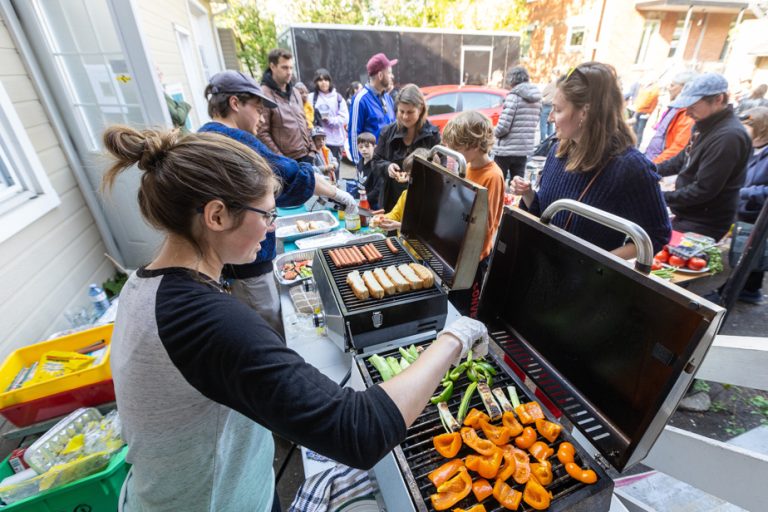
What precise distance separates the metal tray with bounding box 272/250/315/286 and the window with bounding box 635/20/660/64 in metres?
18.8

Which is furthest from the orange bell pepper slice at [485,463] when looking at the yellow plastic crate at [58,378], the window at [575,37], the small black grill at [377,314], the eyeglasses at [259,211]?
the window at [575,37]

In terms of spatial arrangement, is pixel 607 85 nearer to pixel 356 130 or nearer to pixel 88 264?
pixel 356 130

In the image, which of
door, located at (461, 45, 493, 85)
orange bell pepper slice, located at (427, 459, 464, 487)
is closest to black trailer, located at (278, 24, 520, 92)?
door, located at (461, 45, 493, 85)

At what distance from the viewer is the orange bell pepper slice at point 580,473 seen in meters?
1.04

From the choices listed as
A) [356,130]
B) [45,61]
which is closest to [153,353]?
[45,61]

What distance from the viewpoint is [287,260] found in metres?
2.90

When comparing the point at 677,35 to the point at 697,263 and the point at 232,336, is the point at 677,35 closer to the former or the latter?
the point at 697,263

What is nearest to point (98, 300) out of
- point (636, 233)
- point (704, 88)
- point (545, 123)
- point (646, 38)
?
point (636, 233)

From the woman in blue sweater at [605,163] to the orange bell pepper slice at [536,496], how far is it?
1.19 metres

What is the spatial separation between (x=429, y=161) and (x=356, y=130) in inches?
136

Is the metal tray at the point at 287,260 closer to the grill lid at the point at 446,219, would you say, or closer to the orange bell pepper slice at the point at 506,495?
the grill lid at the point at 446,219

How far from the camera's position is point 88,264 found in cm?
342

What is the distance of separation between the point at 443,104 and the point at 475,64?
Answer: 4.78m

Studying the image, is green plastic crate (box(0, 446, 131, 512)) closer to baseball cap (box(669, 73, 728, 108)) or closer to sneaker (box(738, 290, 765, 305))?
baseball cap (box(669, 73, 728, 108))
